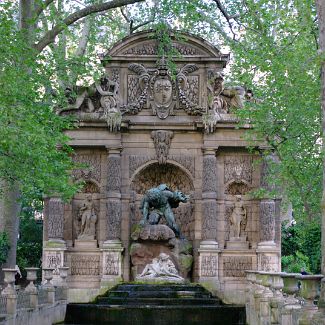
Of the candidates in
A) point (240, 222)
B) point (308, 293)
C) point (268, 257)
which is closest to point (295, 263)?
point (240, 222)

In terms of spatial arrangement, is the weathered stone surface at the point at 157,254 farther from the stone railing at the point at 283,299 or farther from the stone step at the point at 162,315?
the stone step at the point at 162,315

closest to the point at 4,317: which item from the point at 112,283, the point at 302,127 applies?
the point at 112,283

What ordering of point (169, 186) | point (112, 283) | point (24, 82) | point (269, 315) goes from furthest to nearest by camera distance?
1. point (169, 186)
2. point (112, 283)
3. point (24, 82)
4. point (269, 315)

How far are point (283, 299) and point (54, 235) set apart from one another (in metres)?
10.7

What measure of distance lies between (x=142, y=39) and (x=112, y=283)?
7.57 meters

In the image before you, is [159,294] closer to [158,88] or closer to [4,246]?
[4,246]

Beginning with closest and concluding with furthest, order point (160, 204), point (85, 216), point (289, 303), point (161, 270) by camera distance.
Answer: point (289, 303) → point (161, 270) → point (160, 204) → point (85, 216)

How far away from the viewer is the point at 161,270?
23.2 m

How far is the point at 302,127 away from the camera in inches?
892

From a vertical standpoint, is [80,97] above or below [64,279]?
above

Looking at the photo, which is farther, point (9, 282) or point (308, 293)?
point (9, 282)

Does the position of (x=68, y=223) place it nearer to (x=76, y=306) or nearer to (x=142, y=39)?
(x=76, y=306)

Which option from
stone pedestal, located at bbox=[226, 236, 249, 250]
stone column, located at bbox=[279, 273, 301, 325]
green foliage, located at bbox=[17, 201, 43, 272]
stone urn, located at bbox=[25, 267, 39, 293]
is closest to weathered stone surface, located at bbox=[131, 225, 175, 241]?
stone pedestal, located at bbox=[226, 236, 249, 250]

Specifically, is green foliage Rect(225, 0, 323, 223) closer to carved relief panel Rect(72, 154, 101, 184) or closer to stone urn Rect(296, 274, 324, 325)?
carved relief panel Rect(72, 154, 101, 184)
